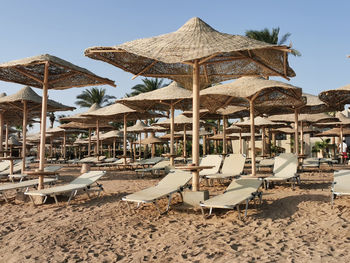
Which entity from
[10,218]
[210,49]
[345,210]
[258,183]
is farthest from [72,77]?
[345,210]

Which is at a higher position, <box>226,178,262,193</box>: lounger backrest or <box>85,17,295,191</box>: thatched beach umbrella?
<box>85,17,295,191</box>: thatched beach umbrella

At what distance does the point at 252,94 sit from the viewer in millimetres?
7156

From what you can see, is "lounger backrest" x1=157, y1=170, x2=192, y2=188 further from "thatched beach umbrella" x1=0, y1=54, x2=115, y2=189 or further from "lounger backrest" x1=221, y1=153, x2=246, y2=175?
"thatched beach umbrella" x1=0, y1=54, x2=115, y2=189

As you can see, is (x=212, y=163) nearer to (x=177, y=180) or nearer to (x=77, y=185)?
(x=177, y=180)

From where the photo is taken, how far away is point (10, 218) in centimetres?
487

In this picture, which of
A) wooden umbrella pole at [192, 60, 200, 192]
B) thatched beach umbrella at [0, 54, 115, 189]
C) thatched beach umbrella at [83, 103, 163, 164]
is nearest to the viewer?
wooden umbrella pole at [192, 60, 200, 192]

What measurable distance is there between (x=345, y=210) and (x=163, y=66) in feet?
14.0

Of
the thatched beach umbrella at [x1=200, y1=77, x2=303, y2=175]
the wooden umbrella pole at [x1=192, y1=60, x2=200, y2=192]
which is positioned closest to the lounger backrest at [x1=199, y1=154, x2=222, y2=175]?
the thatched beach umbrella at [x1=200, y1=77, x2=303, y2=175]

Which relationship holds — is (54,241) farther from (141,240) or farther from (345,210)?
(345,210)

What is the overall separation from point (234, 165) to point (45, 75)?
4.89 m

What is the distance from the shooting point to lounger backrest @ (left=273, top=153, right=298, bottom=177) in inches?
281

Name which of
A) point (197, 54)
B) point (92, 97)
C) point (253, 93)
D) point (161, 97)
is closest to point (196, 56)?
point (197, 54)

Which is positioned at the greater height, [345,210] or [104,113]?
[104,113]

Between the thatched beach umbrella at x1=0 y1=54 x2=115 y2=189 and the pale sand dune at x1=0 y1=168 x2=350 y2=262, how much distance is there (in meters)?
2.36
